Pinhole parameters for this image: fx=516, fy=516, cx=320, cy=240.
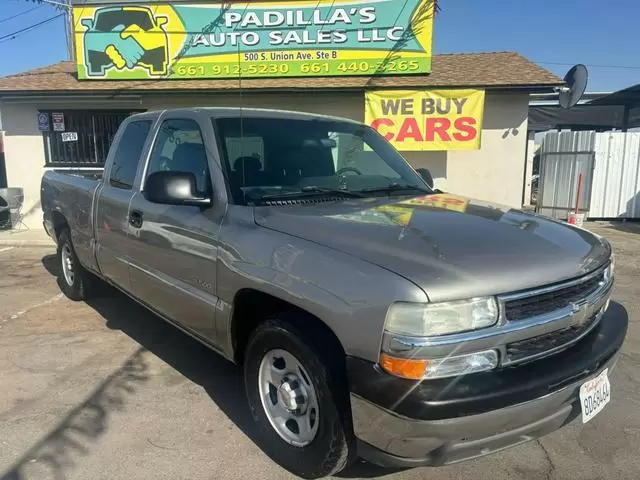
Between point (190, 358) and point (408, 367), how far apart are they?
2.66 metres

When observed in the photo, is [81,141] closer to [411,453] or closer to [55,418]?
[55,418]

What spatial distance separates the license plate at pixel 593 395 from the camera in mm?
2322

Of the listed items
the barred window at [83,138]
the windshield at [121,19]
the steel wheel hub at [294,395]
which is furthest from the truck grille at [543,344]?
the windshield at [121,19]

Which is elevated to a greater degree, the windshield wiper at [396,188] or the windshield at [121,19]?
the windshield at [121,19]

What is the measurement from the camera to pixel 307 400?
2.55 meters

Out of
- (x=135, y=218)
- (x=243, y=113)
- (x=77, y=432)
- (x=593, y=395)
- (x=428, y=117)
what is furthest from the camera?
(x=428, y=117)

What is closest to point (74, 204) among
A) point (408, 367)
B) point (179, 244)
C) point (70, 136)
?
point (179, 244)

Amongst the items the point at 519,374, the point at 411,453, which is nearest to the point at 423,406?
the point at 411,453

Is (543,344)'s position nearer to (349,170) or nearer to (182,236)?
(349,170)

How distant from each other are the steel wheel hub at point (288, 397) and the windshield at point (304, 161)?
93 cm

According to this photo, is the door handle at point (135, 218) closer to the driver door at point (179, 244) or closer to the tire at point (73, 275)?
the driver door at point (179, 244)

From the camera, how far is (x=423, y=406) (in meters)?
1.96

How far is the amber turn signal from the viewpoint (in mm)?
1991

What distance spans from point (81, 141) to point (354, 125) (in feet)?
27.2
